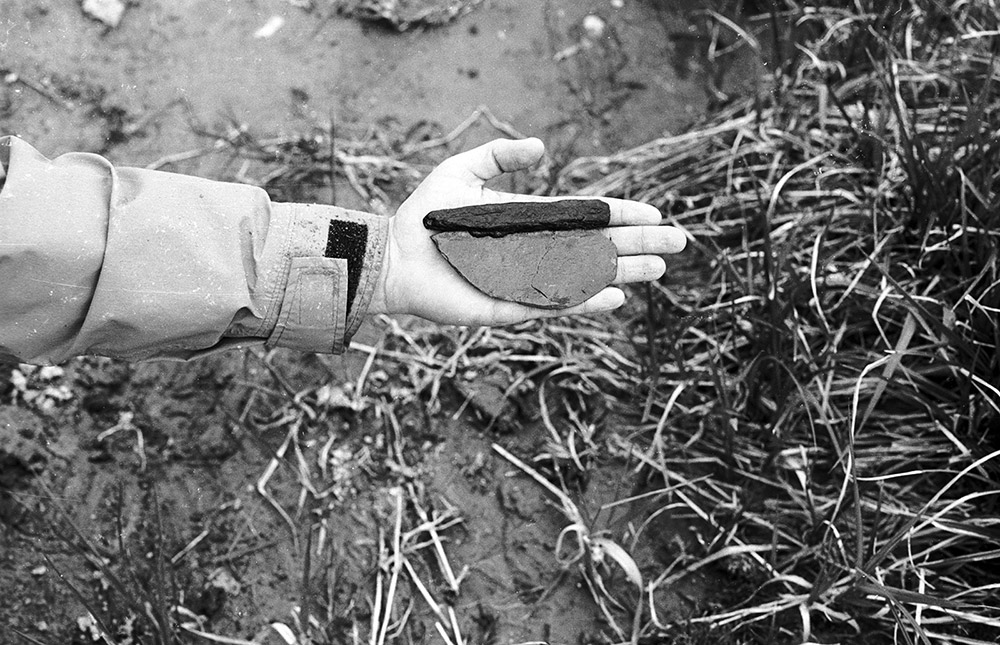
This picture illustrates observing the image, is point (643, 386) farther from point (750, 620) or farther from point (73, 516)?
point (73, 516)

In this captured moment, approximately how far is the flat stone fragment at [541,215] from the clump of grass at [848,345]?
1.25 ft

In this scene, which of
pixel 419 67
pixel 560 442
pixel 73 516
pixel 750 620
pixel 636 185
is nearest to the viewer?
pixel 750 620

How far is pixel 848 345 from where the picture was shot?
91.0 inches

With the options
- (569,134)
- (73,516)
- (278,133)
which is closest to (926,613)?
(569,134)

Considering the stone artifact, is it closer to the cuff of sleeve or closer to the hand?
the hand

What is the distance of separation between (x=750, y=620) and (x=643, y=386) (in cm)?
65

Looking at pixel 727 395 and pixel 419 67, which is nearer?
pixel 727 395

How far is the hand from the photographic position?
2.00 m

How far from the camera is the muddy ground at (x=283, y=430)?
204cm

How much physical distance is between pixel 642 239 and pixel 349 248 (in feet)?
2.24

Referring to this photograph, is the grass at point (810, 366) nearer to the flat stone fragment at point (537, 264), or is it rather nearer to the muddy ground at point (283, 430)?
the muddy ground at point (283, 430)

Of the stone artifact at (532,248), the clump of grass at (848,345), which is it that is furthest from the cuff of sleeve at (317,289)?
the clump of grass at (848,345)

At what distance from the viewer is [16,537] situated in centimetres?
206

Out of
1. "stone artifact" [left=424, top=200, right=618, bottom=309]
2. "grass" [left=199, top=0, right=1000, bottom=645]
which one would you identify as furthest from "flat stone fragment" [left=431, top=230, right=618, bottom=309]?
"grass" [left=199, top=0, right=1000, bottom=645]
